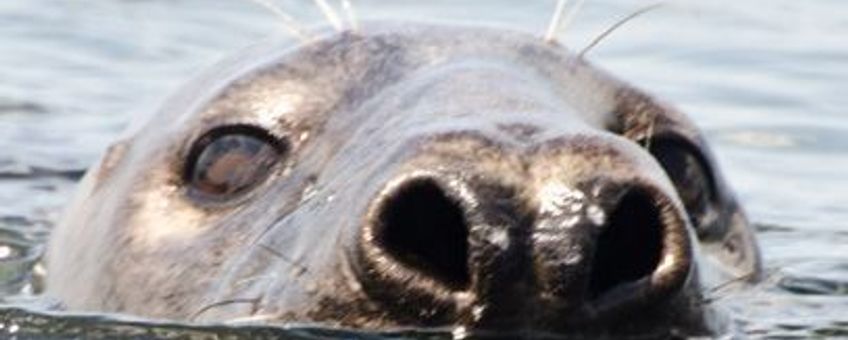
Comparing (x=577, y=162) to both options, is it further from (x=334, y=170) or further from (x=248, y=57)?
(x=248, y=57)

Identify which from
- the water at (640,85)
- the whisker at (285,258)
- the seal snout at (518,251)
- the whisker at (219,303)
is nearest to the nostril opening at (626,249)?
the seal snout at (518,251)

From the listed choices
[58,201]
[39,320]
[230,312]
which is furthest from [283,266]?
[58,201]

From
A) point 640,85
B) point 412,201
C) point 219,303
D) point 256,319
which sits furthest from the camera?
point 640,85

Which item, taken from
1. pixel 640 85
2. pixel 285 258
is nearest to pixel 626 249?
pixel 285 258

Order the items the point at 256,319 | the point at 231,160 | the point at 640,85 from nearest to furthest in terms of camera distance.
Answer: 1. the point at 256,319
2. the point at 231,160
3. the point at 640,85

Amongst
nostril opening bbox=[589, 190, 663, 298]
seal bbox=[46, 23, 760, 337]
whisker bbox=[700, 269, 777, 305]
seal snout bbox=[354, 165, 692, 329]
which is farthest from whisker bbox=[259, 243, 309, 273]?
whisker bbox=[700, 269, 777, 305]

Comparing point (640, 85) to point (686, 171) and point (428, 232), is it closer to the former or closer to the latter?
point (686, 171)
